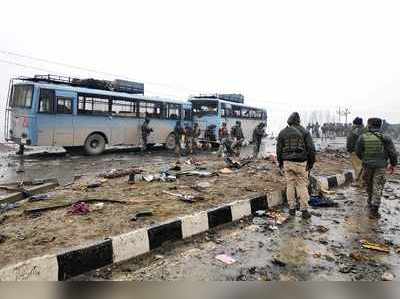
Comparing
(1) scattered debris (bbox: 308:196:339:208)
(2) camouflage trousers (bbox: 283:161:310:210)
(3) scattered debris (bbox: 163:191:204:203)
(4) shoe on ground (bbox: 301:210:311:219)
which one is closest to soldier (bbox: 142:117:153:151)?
(3) scattered debris (bbox: 163:191:204:203)

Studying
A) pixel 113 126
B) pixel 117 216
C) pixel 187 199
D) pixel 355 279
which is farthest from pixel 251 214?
pixel 113 126

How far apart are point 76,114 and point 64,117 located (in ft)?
1.90

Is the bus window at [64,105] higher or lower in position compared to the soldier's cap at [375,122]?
higher

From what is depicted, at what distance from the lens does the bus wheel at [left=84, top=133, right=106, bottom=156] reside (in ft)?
52.6

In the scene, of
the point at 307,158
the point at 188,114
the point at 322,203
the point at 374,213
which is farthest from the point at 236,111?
the point at 374,213

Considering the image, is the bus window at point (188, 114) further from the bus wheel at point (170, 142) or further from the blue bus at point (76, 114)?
the blue bus at point (76, 114)

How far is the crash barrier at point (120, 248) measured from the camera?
3.44 m

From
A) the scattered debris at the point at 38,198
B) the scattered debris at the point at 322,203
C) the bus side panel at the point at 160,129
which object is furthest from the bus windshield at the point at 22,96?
the scattered debris at the point at 322,203

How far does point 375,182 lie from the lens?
6.72 meters

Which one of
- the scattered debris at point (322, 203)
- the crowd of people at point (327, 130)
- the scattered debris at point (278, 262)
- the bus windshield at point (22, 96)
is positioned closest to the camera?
the scattered debris at point (278, 262)

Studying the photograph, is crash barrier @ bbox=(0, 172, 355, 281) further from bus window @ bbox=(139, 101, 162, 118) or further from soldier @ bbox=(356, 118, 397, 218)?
bus window @ bbox=(139, 101, 162, 118)

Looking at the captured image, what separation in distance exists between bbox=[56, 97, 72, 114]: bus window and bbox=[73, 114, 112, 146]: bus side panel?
494 millimetres

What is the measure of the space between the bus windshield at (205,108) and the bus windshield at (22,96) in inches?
413

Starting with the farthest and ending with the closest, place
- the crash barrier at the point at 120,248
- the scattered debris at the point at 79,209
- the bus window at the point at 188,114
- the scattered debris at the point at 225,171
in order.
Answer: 1. the bus window at the point at 188,114
2. the scattered debris at the point at 225,171
3. the scattered debris at the point at 79,209
4. the crash barrier at the point at 120,248
